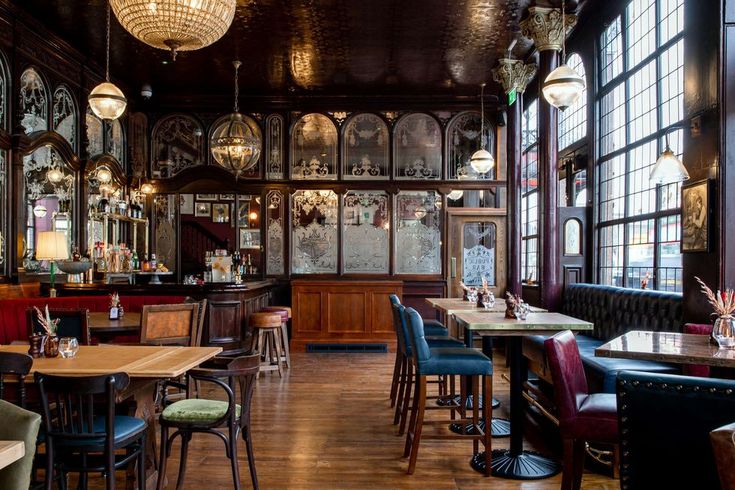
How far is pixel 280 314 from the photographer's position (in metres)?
7.27

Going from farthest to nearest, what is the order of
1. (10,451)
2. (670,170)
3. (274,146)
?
(274,146), (670,170), (10,451)

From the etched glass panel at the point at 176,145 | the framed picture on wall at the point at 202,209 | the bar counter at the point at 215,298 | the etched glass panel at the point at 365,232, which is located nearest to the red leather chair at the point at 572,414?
the bar counter at the point at 215,298

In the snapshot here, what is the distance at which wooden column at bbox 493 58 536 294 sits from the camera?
8.39 meters

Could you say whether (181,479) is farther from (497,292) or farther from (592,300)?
(497,292)

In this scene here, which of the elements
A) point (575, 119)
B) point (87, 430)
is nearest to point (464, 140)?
point (575, 119)

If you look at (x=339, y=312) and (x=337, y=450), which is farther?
(x=339, y=312)

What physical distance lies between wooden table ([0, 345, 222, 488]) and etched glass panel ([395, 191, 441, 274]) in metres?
6.61

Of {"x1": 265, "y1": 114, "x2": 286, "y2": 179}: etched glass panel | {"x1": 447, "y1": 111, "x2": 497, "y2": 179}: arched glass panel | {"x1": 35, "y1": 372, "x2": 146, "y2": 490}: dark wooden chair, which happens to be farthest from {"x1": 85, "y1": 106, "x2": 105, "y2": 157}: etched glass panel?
{"x1": 35, "y1": 372, "x2": 146, "y2": 490}: dark wooden chair

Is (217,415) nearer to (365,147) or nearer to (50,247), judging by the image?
(50,247)

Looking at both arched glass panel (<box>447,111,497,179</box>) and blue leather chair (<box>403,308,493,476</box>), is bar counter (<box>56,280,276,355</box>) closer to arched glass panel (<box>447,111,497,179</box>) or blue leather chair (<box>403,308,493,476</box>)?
blue leather chair (<box>403,308,493,476</box>)

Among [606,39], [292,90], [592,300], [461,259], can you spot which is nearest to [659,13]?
[606,39]

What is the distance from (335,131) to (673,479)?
877 centimetres

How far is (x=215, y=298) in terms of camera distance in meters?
7.52

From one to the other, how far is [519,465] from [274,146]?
7.38 meters
